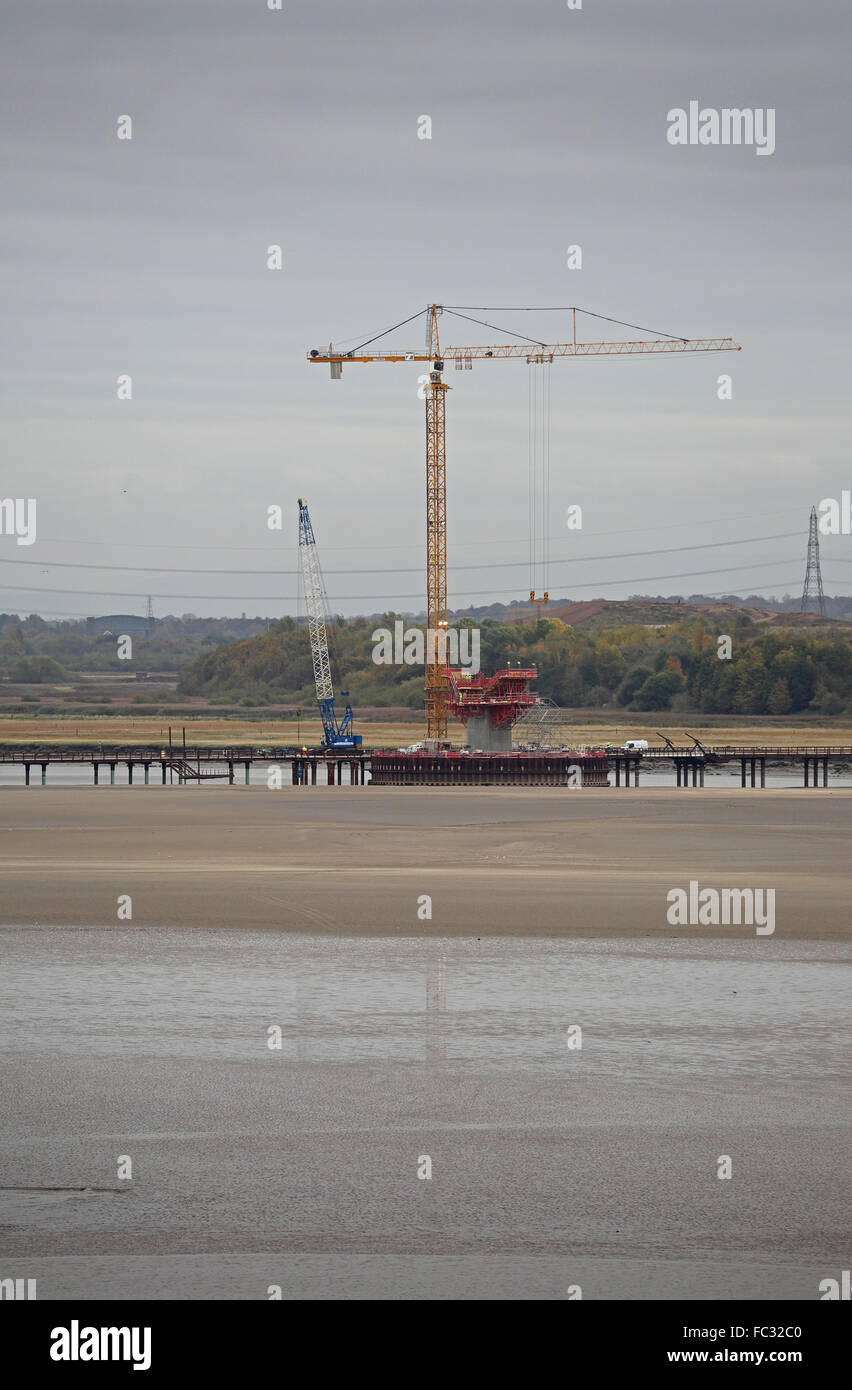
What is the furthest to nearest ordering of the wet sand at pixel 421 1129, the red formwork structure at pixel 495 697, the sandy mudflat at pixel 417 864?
the red formwork structure at pixel 495 697
the sandy mudflat at pixel 417 864
the wet sand at pixel 421 1129

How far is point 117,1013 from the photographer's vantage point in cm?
1692

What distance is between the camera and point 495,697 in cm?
10506

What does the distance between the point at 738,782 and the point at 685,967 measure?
3409 inches

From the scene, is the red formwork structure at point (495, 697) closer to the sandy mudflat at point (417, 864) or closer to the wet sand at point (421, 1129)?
the sandy mudflat at point (417, 864)

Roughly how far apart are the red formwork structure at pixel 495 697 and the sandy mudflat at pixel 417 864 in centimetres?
4454

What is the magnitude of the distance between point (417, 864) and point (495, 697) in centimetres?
7180

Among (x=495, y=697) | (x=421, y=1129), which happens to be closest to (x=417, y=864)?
(x=421, y=1129)

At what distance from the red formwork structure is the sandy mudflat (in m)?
44.5

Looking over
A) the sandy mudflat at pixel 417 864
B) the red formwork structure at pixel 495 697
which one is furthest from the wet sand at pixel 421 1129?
the red formwork structure at pixel 495 697

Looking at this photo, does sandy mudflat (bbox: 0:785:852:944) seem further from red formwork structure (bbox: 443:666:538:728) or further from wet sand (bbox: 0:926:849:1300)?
red formwork structure (bbox: 443:666:538:728)

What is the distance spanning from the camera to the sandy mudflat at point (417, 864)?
24.7 metres

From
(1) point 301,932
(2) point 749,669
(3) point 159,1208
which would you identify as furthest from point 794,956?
(2) point 749,669

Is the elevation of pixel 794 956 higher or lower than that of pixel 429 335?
lower
